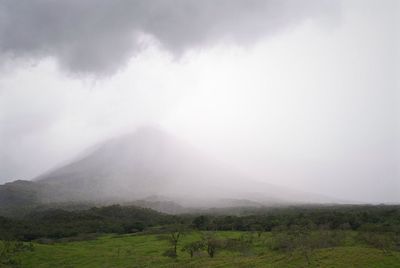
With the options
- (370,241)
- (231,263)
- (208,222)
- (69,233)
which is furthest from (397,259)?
(69,233)

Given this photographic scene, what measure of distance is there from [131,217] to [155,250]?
314 ft

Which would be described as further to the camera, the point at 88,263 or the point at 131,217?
the point at 131,217

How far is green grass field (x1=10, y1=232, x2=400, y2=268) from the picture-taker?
59.1 meters

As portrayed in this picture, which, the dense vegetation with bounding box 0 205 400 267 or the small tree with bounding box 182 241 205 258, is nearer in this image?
the dense vegetation with bounding box 0 205 400 267

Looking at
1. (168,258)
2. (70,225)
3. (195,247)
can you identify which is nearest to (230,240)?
(195,247)

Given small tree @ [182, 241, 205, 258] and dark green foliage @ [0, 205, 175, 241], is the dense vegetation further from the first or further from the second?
dark green foliage @ [0, 205, 175, 241]

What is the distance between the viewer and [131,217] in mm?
187125

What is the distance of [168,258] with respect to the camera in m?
82.2

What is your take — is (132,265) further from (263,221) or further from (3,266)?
(263,221)

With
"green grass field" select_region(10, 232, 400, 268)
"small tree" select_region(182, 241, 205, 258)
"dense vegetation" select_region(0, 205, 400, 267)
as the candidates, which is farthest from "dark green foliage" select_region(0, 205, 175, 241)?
"small tree" select_region(182, 241, 205, 258)

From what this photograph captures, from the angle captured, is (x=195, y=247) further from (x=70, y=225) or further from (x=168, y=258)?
(x=70, y=225)

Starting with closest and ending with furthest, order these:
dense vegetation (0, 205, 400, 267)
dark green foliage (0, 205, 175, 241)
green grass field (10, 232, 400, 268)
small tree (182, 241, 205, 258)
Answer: green grass field (10, 232, 400, 268) → dense vegetation (0, 205, 400, 267) → small tree (182, 241, 205, 258) → dark green foliage (0, 205, 175, 241)

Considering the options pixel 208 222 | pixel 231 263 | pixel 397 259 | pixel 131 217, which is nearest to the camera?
pixel 397 259

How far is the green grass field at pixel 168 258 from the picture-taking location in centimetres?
5909
